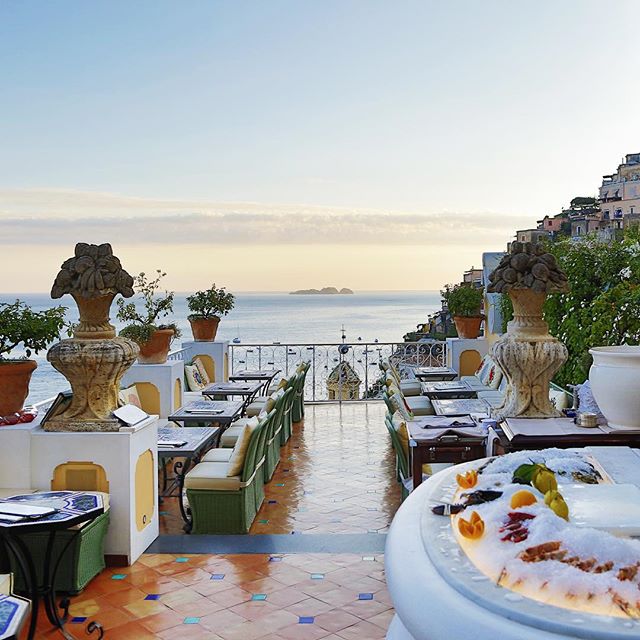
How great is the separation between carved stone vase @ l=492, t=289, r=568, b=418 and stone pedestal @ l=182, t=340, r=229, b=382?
6.39 metres

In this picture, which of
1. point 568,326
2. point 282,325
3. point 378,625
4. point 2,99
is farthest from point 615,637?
point 282,325

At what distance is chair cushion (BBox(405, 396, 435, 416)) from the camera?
8477 millimetres

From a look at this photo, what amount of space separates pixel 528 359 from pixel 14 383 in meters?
3.38

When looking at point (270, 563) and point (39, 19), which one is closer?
point (270, 563)

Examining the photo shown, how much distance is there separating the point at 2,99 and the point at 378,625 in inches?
475

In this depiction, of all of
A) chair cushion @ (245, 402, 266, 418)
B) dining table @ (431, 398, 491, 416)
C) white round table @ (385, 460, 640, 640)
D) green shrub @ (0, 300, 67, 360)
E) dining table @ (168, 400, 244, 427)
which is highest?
green shrub @ (0, 300, 67, 360)

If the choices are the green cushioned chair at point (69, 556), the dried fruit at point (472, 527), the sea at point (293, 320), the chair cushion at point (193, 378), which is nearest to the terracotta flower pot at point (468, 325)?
the sea at point (293, 320)

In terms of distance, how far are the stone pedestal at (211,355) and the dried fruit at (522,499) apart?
886 cm

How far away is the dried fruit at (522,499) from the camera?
93.7 inches

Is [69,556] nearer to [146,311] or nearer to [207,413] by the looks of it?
[207,413]

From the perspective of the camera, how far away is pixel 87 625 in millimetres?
3830

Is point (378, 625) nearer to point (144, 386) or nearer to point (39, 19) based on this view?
point (144, 386)

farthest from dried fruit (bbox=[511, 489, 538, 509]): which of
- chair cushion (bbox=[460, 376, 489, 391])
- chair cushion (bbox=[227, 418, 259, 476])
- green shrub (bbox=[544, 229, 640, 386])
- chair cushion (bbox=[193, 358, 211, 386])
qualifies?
chair cushion (bbox=[193, 358, 211, 386])

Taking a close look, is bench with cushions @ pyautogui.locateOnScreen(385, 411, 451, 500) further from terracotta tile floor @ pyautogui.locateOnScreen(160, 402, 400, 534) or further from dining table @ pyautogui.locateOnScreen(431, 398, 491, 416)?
dining table @ pyautogui.locateOnScreen(431, 398, 491, 416)
